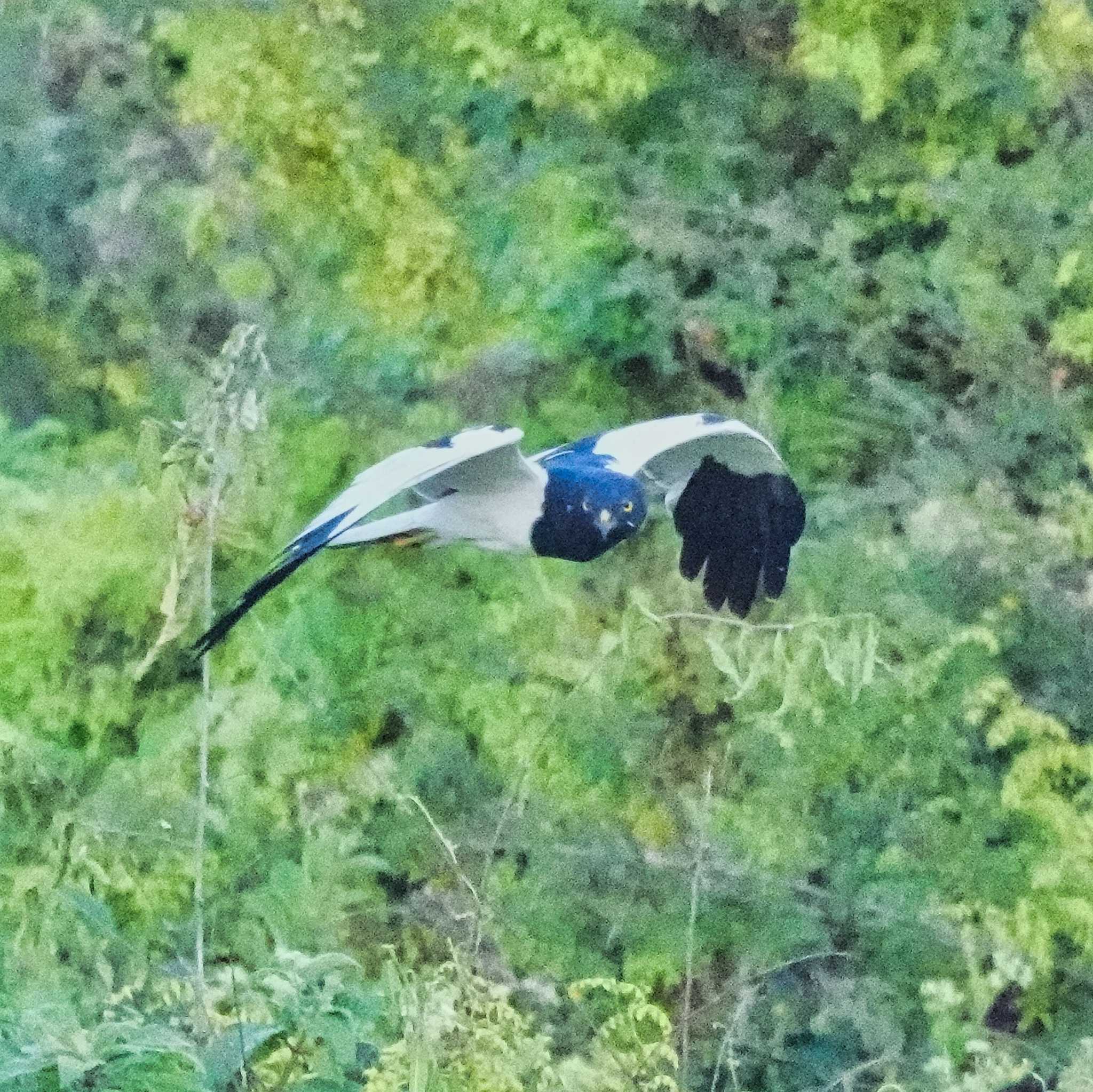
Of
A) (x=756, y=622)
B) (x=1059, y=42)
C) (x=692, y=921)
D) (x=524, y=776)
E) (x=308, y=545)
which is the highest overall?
(x=1059, y=42)

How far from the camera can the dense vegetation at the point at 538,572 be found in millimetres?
1445

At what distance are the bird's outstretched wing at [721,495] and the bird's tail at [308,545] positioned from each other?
0.59 ft

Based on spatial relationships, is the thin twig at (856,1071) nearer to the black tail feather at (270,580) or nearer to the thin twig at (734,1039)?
the thin twig at (734,1039)

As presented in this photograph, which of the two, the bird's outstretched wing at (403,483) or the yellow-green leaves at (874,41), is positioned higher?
the yellow-green leaves at (874,41)

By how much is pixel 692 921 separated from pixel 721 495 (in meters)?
0.38

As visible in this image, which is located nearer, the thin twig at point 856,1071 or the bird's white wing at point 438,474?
the bird's white wing at point 438,474

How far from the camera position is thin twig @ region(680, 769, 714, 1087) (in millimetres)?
1458

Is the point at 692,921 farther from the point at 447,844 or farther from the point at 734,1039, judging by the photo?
the point at 447,844

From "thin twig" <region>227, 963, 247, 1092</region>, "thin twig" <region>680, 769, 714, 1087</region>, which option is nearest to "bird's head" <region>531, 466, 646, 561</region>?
"thin twig" <region>680, 769, 714, 1087</region>

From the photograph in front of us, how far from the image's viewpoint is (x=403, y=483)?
1.28 m

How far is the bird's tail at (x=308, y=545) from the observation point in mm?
1284

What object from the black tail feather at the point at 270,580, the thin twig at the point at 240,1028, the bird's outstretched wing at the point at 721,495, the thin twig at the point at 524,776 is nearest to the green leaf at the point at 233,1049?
the thin twig at the point at 240,1028

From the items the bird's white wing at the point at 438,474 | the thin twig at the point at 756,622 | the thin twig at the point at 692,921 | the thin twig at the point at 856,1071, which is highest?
the bird's white wing at the point at 438,474

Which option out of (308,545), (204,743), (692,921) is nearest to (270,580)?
(308,545)
